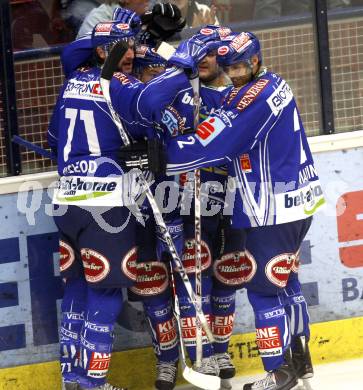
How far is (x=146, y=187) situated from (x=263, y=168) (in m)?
0.52

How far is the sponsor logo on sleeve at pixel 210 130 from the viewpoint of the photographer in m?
6.20

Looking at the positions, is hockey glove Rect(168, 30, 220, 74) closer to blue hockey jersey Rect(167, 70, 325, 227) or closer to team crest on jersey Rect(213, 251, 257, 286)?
blue hockey jersey Rect(167, 70, 325, 227)

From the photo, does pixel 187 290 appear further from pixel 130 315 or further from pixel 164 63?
pixel 164 63

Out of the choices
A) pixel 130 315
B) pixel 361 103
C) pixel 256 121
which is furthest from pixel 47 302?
pixel 361 103

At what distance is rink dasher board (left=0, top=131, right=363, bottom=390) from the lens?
6.71 metres

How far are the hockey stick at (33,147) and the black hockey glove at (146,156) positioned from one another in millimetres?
621

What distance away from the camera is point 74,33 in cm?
681

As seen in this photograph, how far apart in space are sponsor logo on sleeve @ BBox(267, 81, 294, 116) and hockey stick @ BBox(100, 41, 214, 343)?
634 mm

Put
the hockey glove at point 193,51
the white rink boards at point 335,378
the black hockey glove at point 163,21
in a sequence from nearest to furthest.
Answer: the hockey glove at point 193,51
the black hockey glove at point 163,21
the white rink boards at point 335,378

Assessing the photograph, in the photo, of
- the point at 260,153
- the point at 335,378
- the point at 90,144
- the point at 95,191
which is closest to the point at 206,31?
the point at 260,153

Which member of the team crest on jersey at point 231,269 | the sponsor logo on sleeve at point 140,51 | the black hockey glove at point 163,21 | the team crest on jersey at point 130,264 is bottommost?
the team crest on jersey at point 231,269

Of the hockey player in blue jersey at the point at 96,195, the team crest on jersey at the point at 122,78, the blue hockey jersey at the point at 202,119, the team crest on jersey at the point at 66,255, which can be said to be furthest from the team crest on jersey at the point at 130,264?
the team crest on jersey at the point at 122,78

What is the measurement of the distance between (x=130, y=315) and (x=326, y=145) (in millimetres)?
1265

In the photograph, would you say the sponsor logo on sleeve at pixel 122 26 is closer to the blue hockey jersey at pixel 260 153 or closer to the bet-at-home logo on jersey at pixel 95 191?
the blue hockey jersey at pixel 260 153
